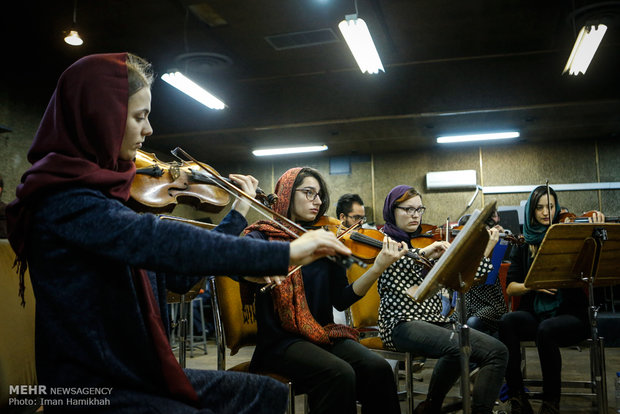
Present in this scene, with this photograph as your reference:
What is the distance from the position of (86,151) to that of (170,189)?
1560 mm

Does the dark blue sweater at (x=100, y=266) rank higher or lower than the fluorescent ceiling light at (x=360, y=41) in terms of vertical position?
lower

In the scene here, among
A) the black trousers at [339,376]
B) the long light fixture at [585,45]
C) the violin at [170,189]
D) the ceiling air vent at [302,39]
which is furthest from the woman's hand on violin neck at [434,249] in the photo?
the ceiling air vent at [302,39]

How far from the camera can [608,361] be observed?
13.7 ft

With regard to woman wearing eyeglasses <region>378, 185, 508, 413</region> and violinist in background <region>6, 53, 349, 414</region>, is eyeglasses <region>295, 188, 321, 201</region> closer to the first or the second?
woman wearing eyeglasses <region>378, 185, 508, 413</region>

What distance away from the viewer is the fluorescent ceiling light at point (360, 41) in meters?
3.63

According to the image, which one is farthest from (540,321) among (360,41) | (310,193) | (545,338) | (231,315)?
(360,41)

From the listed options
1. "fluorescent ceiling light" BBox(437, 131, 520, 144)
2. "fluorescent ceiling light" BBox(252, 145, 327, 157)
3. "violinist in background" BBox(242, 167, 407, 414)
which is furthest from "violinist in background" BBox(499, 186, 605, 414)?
"fluorescent ceiling light" BBox(252, 145, 327, 157)

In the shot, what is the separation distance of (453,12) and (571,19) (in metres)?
1.06

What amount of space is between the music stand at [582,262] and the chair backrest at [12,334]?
1955mm

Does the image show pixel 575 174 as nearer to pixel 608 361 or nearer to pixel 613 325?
pixel 613 325

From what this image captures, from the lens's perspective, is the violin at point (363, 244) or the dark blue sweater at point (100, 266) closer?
the dark blue sweater at point (100, 266)

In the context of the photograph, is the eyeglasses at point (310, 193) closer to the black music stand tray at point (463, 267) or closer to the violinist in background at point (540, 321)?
the black music stand tray at point (463, 267)

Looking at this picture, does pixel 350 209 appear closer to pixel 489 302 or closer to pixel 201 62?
pixel 489 302

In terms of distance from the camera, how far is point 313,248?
3.01ft
